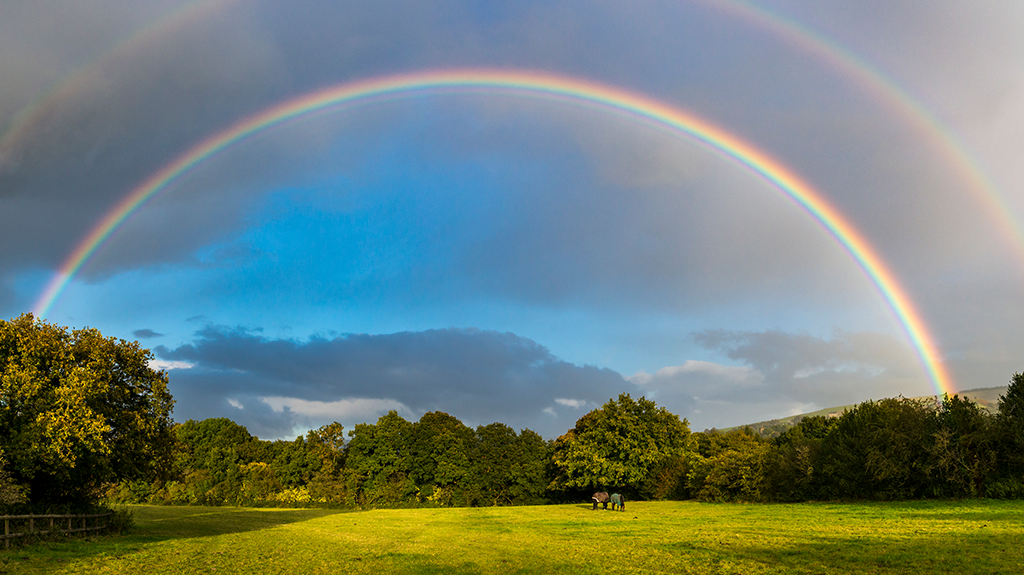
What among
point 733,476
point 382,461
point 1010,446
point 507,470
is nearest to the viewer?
point 1010,446

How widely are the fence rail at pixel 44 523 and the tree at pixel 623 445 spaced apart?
175 feet

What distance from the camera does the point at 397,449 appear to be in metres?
90.4

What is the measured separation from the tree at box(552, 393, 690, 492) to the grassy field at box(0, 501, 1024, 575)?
3722 centimetres

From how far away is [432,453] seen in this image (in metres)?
89.3

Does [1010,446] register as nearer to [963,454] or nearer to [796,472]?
[963,454]

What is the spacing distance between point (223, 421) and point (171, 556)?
91.7m

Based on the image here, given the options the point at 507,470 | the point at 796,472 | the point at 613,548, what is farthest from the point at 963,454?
the point at 507,470

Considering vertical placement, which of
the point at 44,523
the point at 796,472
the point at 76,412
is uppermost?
the point at 76,412

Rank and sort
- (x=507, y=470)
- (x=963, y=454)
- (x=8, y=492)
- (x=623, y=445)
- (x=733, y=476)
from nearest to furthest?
(x=8, y=492), (x=963, y=454), (x=733, y=476), (x=623, y=445), (x=507, y=470)

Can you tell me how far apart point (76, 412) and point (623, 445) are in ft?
188

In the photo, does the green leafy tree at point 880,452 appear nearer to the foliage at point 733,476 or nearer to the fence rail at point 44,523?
the foliage at point 733,476

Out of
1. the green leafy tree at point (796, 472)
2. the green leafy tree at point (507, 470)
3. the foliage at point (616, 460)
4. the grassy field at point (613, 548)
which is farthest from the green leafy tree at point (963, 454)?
the green leafy tree at point (507, 470)

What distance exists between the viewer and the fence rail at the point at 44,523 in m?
22.3

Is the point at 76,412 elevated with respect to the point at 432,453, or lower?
elevated
